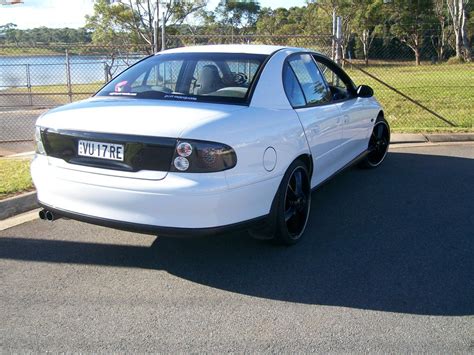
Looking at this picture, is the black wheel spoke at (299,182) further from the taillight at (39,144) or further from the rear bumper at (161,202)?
the taillight at (39,144)

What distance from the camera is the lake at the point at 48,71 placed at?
1466 cm

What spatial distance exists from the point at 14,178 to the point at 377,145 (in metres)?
4.61

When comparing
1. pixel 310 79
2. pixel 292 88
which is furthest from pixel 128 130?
pixel 310 79

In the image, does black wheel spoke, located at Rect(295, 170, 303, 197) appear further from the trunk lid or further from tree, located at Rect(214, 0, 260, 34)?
tree, located at Rect(214, 0, 260, 34)

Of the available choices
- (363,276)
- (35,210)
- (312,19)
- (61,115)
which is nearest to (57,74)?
(35,210)

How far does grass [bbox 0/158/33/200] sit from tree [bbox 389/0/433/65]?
4482cm

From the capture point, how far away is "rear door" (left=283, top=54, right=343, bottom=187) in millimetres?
4496

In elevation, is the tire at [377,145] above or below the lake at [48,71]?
below

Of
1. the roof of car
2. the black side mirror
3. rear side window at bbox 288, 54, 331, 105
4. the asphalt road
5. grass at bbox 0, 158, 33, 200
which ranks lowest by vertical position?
the asphalt road

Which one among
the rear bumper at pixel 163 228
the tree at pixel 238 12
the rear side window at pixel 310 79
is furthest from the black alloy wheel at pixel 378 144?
the tree at pixel 238 12

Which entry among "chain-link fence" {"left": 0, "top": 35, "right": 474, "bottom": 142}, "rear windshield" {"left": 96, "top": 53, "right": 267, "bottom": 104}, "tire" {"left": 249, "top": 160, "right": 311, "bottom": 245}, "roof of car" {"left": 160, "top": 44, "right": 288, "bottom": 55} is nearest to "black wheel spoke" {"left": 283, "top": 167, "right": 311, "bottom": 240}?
"tire" {"left": 249, "top": 160, "right": 311, "bottom": 245}

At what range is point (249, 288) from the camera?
365cm

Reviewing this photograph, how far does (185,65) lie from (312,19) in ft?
184

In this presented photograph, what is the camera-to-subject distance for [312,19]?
189ft
